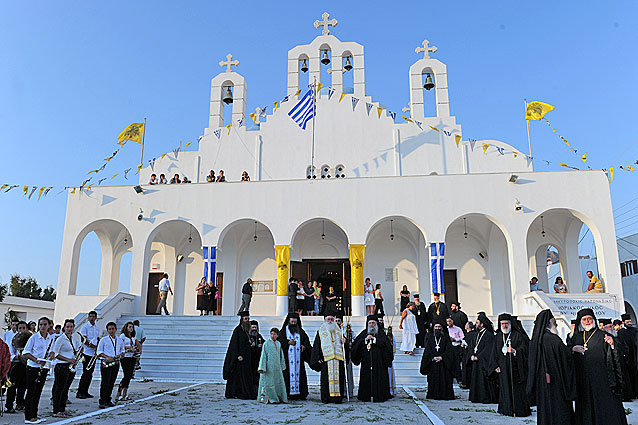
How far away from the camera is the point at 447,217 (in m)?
17.5

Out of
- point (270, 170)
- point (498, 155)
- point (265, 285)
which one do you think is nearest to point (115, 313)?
point (265, 285)

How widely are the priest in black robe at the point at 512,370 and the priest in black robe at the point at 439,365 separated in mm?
1734

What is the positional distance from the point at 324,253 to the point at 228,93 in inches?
328

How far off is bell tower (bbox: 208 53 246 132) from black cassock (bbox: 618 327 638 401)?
674 inches

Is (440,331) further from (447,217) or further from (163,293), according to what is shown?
(163,293)

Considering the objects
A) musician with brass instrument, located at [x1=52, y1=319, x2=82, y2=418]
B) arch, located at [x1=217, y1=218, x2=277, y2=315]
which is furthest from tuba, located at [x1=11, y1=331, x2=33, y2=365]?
arch, located at [x1=217, y1=218, x2=277, y2=315]

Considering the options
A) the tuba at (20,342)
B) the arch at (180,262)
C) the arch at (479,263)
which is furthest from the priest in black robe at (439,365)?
the arch at (180,262)

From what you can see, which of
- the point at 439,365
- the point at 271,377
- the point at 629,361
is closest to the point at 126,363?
the point at 271,377

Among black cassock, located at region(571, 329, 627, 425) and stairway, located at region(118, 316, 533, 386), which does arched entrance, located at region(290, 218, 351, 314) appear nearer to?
stairway, located at region(118, 316, 533, 386)

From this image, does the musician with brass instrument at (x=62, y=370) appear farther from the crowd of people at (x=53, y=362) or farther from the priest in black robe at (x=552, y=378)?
the priest in black robe at (x=552, y=378)

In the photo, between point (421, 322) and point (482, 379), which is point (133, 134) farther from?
point (482, 379)

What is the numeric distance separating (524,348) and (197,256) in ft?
48.7

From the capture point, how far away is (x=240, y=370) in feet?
32.5

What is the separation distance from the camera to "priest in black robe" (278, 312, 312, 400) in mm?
9664
